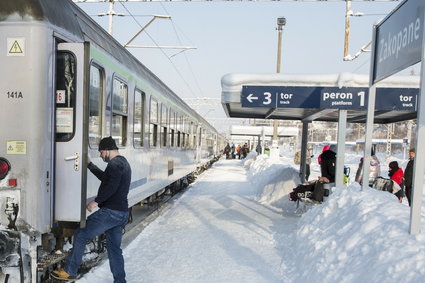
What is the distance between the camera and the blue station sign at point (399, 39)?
13.8 feet

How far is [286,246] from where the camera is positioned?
6441 millimetres

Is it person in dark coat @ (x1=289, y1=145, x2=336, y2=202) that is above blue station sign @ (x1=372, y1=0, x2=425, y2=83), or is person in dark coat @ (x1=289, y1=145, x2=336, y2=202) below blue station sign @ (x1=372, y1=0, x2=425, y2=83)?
below

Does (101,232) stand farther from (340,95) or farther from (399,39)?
(340,95)

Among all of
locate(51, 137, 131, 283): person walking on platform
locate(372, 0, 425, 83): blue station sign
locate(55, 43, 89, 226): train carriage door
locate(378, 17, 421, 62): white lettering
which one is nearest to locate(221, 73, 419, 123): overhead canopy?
locate(372, 0, 425, 83): blue station sign

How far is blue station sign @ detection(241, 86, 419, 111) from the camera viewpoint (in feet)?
24.6

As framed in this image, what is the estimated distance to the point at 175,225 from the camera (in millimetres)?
8125

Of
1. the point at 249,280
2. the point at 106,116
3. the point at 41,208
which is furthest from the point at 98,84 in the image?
the point at 249,280

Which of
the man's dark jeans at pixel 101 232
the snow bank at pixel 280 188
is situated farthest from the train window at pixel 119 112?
the snow bank at pixel 280 188

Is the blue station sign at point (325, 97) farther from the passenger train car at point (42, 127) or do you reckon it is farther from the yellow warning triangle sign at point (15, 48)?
the yellow warning triangle sign at point (15, 48)

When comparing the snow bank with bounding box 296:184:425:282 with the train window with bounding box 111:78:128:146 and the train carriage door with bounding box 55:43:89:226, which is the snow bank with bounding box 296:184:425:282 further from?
the train window with bounding box 111:78:128:146

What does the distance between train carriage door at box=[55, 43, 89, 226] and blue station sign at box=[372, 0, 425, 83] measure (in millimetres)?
3490

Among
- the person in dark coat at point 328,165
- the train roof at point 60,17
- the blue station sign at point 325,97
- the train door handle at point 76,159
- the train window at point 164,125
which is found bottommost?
the person in dark coat at point 328,165

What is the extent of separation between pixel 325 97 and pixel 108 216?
5.08 m

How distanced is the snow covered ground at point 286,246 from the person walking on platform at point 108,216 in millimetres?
703
